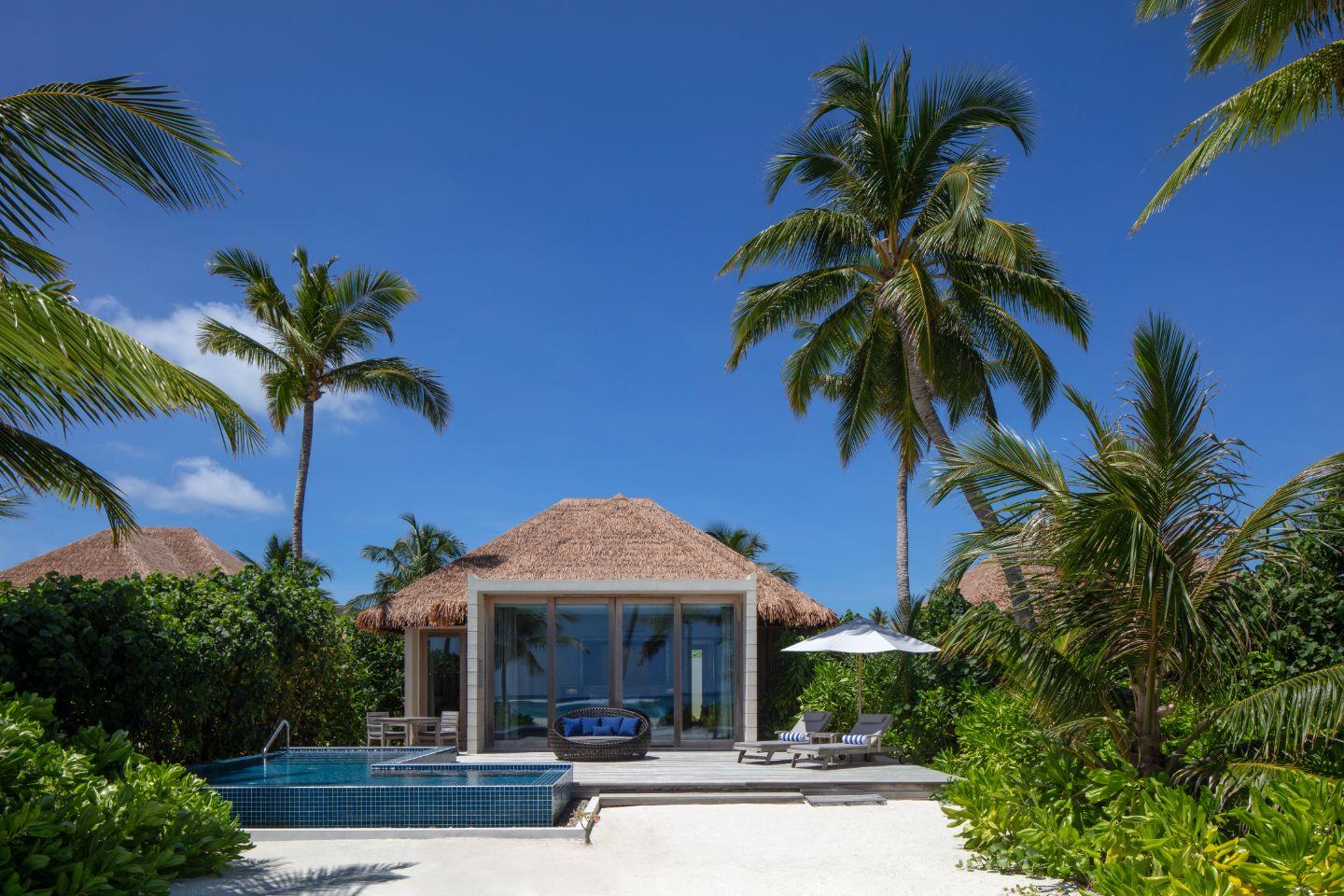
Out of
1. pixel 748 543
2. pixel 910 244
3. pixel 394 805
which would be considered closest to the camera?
pixel 394 805

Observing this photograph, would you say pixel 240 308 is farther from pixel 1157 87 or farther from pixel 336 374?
pixel 1157 87

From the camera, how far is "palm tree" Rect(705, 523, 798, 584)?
104ft

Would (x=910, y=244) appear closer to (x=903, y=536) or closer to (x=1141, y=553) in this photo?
(x=903, y=536)

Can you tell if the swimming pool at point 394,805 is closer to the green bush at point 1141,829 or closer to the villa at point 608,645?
the green bush at point 1141,829

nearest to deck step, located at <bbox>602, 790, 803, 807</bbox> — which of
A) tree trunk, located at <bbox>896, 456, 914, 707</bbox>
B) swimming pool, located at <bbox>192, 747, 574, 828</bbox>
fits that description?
swimming pool, located at <bbox>192, 747, 574, 828</bbox>

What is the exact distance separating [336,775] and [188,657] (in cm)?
256

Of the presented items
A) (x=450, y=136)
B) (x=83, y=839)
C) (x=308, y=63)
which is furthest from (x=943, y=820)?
(x=308, y=63)

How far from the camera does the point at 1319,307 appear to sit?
11.7 m

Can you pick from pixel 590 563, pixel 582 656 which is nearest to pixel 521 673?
pixel 582 656

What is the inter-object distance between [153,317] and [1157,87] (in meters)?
12.7

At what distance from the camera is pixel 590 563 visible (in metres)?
15.6

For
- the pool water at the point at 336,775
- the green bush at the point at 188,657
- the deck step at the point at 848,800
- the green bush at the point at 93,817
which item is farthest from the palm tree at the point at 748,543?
the green bush at the point at 93,817

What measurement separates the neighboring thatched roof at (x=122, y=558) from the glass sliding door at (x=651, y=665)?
1331 centimetres

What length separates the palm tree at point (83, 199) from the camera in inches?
183
